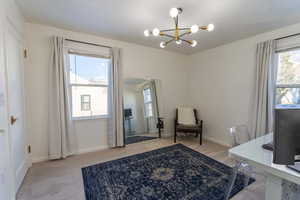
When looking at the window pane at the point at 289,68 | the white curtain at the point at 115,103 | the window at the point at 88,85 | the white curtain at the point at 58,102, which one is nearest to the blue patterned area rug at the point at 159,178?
the white curtain at the point at 115,103

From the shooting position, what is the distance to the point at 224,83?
10.8ft

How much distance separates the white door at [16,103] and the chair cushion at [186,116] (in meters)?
3.19

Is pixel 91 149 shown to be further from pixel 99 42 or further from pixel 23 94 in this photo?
pixel 99 42

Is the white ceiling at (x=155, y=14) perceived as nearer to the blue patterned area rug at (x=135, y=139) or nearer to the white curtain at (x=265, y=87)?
the white curtain at (x=265, y=87)

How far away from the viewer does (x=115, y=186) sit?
71.2 inches

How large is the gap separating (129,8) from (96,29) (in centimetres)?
97

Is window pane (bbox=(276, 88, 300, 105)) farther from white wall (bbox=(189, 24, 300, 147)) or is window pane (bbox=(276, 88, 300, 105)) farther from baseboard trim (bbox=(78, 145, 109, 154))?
baseboard trim (bbox=(78, 145, 109, 154))

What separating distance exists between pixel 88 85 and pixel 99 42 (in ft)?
3.06

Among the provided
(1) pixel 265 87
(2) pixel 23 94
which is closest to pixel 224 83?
(1) pixel 265 87

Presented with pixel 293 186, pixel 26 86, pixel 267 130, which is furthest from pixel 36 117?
pixel 267 130

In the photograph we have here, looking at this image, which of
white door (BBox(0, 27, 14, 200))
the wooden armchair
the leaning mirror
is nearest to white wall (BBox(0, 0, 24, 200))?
white door (BBox(0, 27, 14, 200))

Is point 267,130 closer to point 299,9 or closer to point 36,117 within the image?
point 299,9

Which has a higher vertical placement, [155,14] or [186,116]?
[155,14]

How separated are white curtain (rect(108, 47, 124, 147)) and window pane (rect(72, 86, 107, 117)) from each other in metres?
0.16
